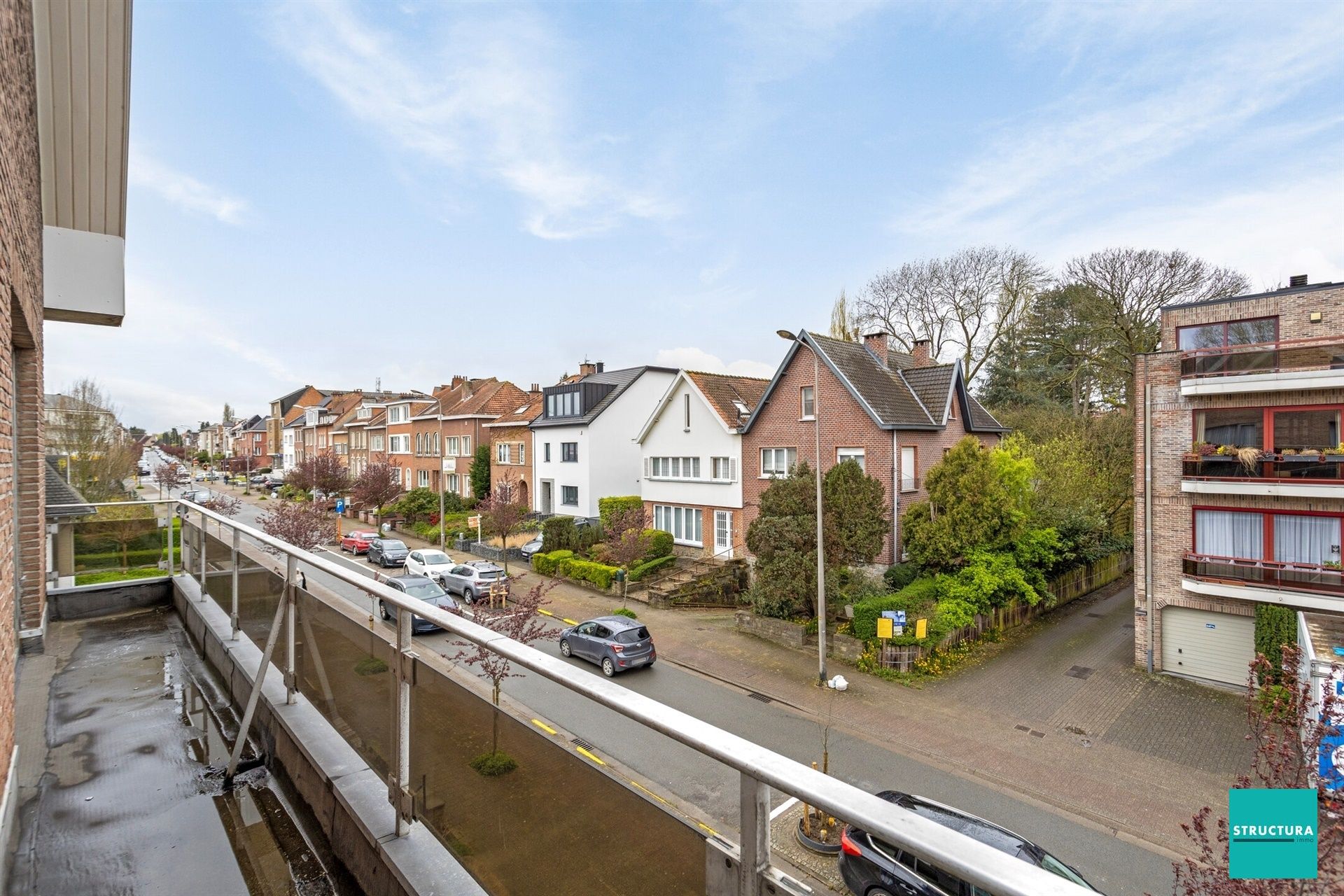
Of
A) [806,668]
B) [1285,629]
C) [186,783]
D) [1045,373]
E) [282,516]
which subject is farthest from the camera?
[1045,373]

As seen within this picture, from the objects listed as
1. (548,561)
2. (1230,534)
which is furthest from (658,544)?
(1230,534)

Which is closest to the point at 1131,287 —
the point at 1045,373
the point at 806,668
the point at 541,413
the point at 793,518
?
the point at 1045,373

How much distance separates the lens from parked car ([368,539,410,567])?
2867 centimetres

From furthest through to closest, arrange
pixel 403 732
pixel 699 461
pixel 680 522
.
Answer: pixel 680 522 < pixel 699 461 < pixel 403 732

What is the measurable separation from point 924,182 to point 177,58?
21.9 m

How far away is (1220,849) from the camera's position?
10047 millimetres

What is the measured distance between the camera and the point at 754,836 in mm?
1350

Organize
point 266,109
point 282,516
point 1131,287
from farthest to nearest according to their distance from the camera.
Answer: point 1131,287
point 282,516
point 266,109

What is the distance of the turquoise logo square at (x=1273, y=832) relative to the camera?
2.83 metres

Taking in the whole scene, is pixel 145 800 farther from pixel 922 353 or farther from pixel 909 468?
pixel 922 353

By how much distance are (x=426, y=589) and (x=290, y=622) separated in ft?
49.7

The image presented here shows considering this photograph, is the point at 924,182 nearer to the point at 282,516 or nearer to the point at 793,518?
the point at 793,518

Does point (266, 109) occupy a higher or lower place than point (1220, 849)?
higher

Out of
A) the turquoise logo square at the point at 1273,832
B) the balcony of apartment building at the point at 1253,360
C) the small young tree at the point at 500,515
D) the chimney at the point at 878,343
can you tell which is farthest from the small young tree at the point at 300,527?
the balcony of apartment building at the point at 1253,360
